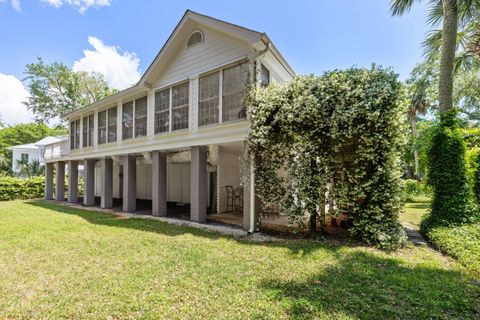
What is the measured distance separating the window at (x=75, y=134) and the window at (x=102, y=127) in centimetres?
285

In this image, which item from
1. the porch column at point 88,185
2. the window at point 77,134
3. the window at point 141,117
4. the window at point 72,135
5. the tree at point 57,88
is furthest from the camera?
the tree at point 57,88

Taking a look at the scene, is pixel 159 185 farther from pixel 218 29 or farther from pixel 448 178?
pixel 448 178

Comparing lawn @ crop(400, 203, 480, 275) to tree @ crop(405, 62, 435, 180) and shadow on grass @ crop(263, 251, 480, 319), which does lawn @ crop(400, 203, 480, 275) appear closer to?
shadow on grass @ crop(263, 251, 480, 319)

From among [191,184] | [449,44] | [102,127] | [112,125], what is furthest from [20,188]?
[449,44]

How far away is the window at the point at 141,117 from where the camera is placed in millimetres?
11680

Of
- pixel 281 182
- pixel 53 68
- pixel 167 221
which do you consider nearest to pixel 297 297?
pixel 281 182

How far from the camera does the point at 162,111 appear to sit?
427 inches

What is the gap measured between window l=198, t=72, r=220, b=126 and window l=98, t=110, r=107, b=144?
24.5ft

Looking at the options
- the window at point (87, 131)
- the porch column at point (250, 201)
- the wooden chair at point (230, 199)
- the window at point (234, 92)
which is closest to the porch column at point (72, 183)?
the window at point (87, 131)

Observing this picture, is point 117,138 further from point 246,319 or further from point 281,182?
point 246,319

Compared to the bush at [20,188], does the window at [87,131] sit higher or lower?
higher

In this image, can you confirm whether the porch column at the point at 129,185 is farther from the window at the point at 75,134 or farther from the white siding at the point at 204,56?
the window at the point at 75,134

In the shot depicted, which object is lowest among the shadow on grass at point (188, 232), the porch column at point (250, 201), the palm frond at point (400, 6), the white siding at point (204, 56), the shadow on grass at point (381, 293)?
the shadow on grass at point (188, 232)

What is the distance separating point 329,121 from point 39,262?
286 inches
